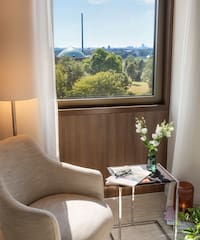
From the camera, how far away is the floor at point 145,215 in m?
2.45

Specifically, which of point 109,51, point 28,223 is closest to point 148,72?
point 109,51

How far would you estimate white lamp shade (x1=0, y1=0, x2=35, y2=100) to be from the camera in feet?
6.59

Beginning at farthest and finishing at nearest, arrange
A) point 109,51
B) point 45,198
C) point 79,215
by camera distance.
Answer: point 109,51 → point 45,198 → point 79,215

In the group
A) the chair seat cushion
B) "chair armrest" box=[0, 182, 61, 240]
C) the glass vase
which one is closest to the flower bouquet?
the glass vase

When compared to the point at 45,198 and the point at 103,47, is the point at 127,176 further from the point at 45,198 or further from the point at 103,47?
the point at 103,47

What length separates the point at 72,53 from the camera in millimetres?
2779

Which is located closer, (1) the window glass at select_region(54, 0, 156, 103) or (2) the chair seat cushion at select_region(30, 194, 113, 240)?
(2) the chair seat cushion at select_region(30, 194, 113, 240)

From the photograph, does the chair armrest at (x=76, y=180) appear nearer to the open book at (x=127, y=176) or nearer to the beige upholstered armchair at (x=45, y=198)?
the beige upholstered armchair at (x=45, y=198)

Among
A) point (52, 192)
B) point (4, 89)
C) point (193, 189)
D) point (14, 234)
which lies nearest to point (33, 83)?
point (4, 89)

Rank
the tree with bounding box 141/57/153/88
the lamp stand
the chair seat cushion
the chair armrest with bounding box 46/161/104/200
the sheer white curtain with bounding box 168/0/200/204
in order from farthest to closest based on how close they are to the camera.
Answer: the tree with bounding box 141/57/153/88, the sheer white curtain with bounding box 168/0/200/204, the lamp stand, the chair armrest with bounding box 46/161/104/200, the chair seat cushion

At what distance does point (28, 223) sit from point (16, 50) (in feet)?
3.47

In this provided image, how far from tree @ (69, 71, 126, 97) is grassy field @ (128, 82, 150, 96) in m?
0.09

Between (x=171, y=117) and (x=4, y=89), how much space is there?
1540mm

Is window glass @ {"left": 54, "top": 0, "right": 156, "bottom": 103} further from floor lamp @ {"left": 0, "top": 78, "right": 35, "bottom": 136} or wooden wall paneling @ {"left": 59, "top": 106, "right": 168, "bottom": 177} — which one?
floor lamp @ {"left": 0, "top": 78, "right": 35, "bottom": 136}
